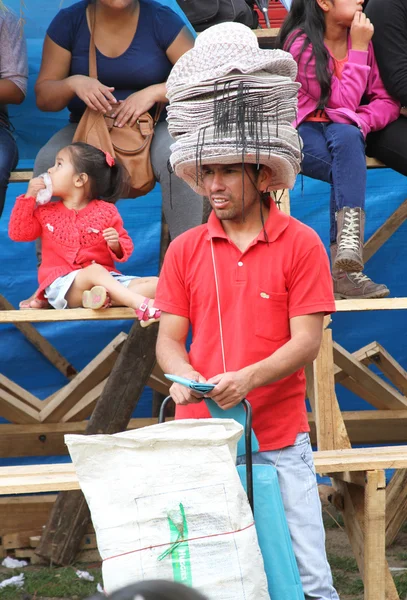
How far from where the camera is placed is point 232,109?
10.7ft

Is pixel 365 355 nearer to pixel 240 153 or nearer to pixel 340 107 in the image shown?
pixel 340 107

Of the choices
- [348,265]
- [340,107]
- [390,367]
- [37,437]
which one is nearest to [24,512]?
[37,437]

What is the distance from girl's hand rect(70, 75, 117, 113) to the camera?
4.46 m

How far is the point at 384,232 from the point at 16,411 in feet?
7.92

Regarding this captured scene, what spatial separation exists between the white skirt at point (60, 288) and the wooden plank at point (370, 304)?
36.2 inches

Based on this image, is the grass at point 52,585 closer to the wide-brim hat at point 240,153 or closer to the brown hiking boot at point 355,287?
→ the brown hiking boot at point 355,287

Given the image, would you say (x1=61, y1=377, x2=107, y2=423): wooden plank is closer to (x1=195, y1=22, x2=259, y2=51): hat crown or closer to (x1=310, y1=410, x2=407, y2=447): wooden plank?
(x1=310, y1=410, x2=407, y2=447): wooden plank

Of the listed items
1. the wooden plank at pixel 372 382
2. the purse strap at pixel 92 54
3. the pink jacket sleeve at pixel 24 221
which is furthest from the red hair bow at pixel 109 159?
the wooden plank at pixel 372 382

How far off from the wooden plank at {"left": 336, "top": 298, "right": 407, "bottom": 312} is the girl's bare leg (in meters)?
0.80

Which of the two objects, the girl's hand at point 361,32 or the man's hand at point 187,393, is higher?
the girl's hand at point 361,32

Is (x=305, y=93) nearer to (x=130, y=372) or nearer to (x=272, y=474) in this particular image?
(x=130, y=372)

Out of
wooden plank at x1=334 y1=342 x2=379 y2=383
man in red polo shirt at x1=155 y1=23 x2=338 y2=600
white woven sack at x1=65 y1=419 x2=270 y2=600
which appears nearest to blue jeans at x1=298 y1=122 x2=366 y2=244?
man in red polo shirt at x1=155 y1=23 x2=338 y2=600

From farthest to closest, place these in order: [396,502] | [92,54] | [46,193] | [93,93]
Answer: [396,502] < [92,54] < [93,93] < [46,193]

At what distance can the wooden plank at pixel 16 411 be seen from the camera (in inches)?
221
